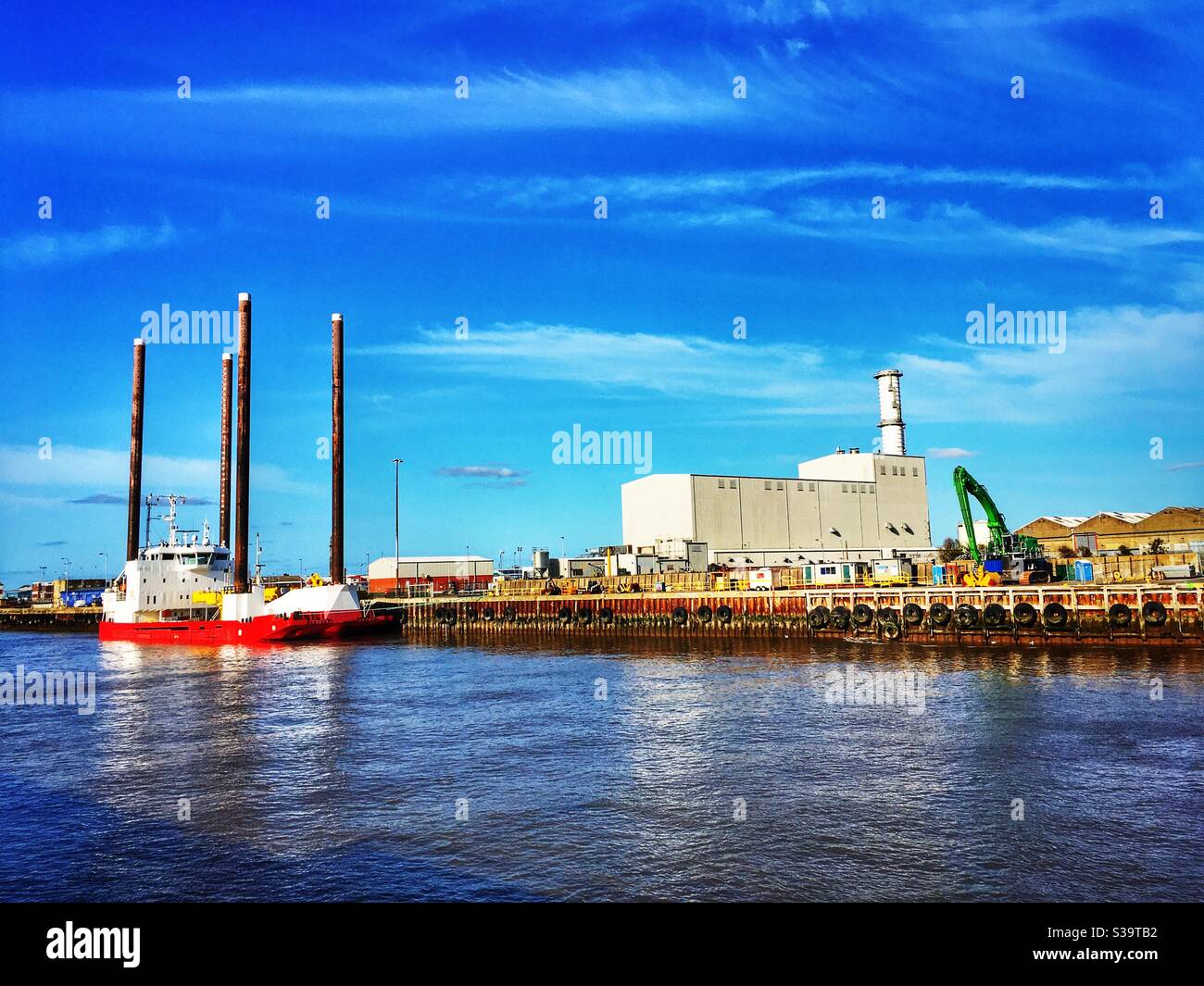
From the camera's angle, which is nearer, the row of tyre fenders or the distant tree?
the row of tyre fenders

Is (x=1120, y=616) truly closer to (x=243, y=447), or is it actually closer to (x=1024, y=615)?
(x=1024, y=615)

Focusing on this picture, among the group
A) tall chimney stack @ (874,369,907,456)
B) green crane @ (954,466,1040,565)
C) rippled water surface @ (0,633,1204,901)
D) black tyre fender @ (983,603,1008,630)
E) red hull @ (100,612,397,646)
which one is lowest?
rippled water surface @ (0,633,1204,901)

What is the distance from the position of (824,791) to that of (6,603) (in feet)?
591

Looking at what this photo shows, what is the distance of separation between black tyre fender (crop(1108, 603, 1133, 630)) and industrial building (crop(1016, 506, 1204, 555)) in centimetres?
4879

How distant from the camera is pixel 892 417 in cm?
12012

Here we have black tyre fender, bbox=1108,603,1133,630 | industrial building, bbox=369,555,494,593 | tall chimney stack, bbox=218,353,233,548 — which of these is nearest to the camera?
black tyre fender, bbox=1108,603,1133,630

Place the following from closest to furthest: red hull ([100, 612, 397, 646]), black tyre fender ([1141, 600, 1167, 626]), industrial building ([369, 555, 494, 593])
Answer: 1. black tyre fender ([1141, 600, 1167, 626])
2. red hull ([100, 612, 397, 646])
3. industrial building ([369, 555, 494, 593])

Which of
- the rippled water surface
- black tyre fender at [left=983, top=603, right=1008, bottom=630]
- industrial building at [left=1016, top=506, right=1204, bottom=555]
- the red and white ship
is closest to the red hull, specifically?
the red and white ship

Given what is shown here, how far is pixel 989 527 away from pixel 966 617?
19.5 m

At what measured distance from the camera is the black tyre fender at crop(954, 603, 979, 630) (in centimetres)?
4997

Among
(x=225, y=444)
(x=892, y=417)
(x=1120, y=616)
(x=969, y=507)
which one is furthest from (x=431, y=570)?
(x=1120, y=616)

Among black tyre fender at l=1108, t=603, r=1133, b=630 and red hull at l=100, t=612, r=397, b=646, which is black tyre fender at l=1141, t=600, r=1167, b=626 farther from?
red hull at l=100, t=612, r=397, b=646

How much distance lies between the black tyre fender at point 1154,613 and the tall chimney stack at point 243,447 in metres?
60.0
